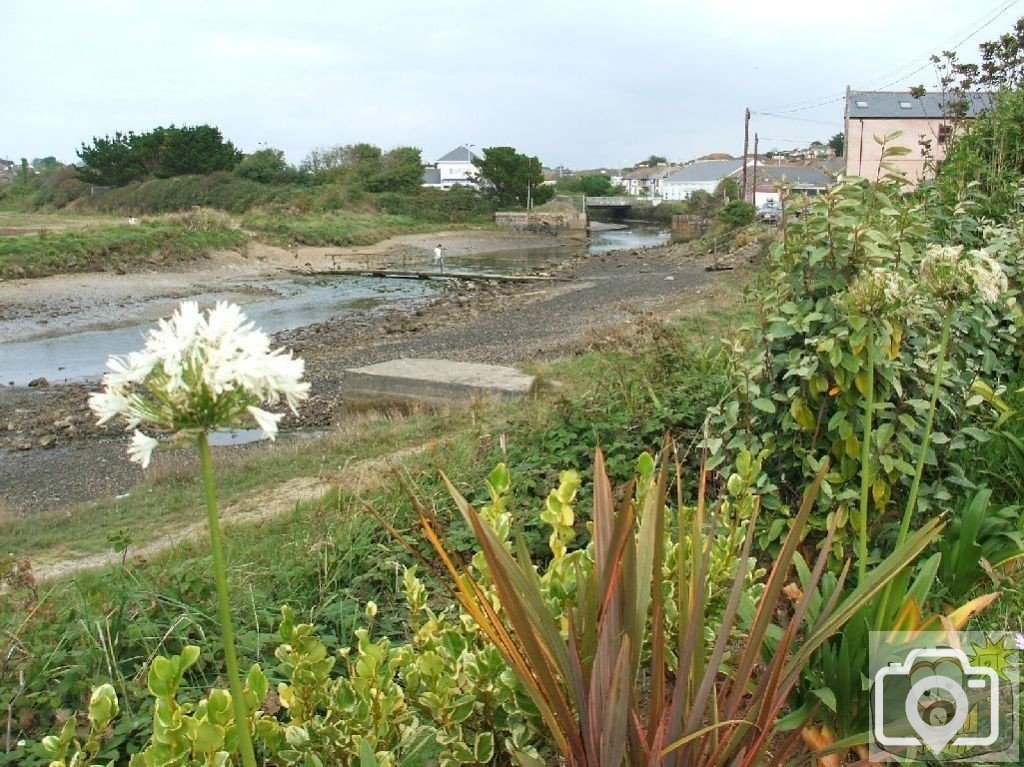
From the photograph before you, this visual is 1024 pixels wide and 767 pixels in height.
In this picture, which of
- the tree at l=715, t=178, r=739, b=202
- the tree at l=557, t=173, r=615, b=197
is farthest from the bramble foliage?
the tree at l=557, t=173, r=615, b=197

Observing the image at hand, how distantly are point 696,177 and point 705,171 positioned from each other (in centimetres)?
193

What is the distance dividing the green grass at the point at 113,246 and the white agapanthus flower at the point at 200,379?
120 ft

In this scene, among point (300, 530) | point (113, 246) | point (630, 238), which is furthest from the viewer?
point (630, 238)

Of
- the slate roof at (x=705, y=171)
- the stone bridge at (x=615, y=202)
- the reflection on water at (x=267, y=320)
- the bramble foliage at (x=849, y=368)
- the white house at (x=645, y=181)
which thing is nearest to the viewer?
the bramble foliage at (x=849, y=368)

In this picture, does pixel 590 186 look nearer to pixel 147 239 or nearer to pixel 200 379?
pixel 147 239

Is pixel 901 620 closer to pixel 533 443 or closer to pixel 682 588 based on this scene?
pixel 682 588

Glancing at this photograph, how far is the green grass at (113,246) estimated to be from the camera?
3525cm

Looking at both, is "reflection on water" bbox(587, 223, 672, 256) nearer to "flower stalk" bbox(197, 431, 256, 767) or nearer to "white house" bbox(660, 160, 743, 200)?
"white house" bbox(660, 160, 743, 200)

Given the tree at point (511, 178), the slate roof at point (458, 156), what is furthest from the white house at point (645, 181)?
the tree at point (511, 178)

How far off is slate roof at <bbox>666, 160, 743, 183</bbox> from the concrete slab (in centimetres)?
10849

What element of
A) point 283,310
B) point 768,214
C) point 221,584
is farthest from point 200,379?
point 768,214

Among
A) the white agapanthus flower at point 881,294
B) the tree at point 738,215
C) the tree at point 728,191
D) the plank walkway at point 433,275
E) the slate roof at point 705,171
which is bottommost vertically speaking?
the plank walkway at point 433,275

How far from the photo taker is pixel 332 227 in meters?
58.6

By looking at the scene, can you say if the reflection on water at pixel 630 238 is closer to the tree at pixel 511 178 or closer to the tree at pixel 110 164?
the tree at pixel 511 178
